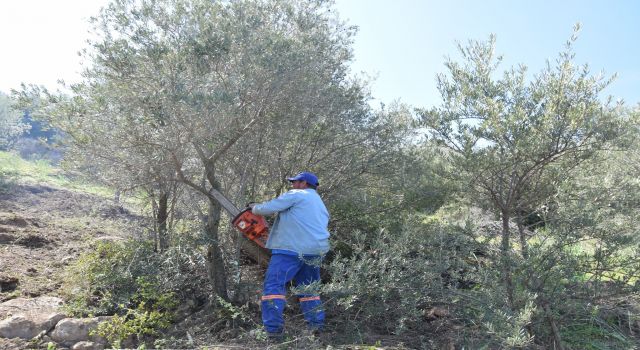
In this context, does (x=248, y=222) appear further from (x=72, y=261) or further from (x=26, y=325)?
(x=72, y=261)

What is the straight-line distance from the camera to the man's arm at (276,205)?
179 inches

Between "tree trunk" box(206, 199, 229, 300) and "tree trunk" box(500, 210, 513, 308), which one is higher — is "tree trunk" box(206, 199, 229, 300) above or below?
above

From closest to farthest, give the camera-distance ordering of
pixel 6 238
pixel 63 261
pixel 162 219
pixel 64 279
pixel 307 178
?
pixel 307 178 < pixel 64 279 < pixel 162 219 < pixel 63 261 < pixel 6 238

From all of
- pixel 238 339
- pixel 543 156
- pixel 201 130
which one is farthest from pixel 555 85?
pixel 238 339

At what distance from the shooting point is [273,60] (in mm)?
4438

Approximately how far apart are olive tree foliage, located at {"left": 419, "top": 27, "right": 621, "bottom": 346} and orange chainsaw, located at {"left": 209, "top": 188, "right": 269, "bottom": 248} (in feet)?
6.26

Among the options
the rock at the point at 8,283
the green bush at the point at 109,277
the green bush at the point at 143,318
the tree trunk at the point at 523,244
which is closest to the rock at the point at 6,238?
the rock at the point at 8,283

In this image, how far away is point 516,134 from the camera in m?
4.15

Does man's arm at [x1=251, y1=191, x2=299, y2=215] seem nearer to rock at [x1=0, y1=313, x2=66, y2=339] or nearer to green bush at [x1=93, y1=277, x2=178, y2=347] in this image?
green bush at [x1=93, y1=277, x2=178, y2=347]

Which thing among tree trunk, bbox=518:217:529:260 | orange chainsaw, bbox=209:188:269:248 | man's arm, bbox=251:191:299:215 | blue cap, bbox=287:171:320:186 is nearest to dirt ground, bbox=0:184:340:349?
orange chainsaw, bbox=209:188:269:248

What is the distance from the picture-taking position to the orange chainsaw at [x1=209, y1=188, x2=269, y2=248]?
15.6 feet

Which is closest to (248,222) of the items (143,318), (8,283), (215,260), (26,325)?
(215,260)

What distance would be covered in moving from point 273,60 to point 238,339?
2582mm

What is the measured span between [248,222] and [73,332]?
1.86 m
